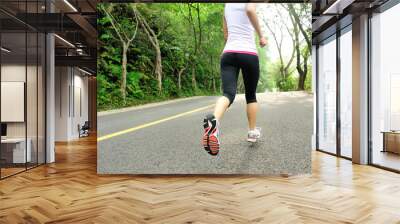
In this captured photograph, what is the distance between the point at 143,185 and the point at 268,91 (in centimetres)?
→ 229

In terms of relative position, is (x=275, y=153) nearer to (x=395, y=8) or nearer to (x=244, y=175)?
(x=244, y=175)

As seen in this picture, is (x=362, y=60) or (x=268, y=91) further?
(x=362, y=60)

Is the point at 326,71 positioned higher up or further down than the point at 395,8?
further down

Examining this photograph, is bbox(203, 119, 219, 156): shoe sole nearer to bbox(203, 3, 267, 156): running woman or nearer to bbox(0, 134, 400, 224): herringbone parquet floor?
bbox(203, 3, 267, 156): running woman

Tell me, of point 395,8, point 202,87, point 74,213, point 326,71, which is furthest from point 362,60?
point 74,213

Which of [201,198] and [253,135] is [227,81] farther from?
[201,198]

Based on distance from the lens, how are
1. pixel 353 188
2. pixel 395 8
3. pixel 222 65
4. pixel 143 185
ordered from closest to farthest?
pixel 353 188
pixel 143 185
pixel 222 65
pixel 395 8

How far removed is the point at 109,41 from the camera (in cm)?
630

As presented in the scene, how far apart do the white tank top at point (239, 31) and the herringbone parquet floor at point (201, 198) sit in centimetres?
190

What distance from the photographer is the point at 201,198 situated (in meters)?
4.70

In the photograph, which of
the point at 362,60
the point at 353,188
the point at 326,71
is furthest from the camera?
the point at 326,71

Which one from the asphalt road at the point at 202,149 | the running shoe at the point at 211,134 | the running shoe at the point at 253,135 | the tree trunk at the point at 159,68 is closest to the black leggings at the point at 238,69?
the asphalt road at the point at 202,149

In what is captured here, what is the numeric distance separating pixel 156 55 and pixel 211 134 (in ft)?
5.58

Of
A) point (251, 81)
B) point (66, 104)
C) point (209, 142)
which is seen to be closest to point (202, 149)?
point (209, 142)
